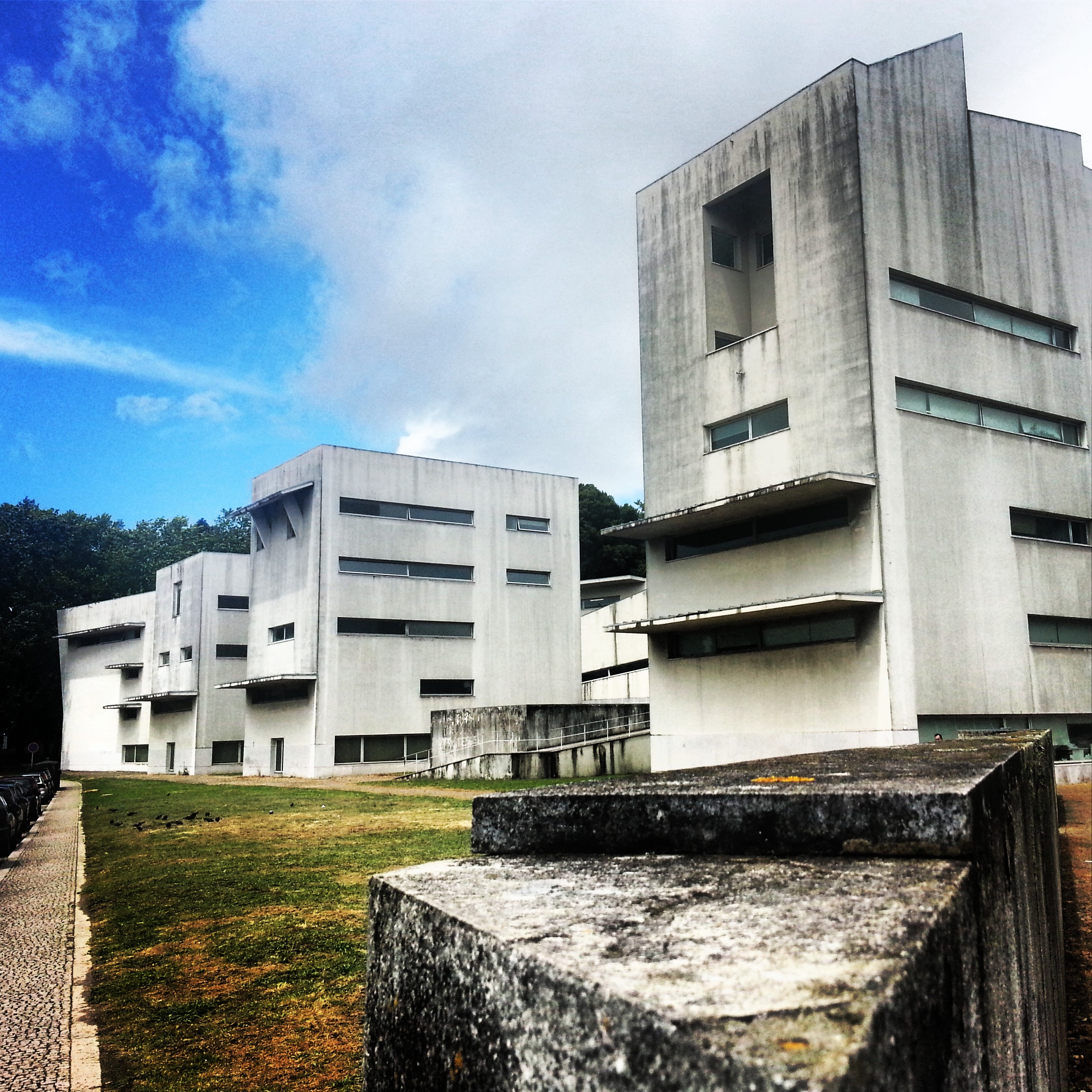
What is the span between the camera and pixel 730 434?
26281mm

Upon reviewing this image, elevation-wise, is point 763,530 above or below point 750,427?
below

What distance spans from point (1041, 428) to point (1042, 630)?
17.5 feet

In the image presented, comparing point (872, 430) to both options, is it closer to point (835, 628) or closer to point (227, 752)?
point (835, 628)

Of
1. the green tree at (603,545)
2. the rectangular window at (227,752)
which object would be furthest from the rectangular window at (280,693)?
the green tree at (603,545)

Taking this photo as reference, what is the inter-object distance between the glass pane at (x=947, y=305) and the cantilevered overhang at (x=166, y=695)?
38002mm

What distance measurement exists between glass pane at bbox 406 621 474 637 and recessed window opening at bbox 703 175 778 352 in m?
18.8

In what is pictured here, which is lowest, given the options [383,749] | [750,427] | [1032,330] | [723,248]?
[383,749]

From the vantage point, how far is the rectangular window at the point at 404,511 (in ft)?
131

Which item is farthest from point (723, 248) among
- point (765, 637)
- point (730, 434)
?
point (765, 637)

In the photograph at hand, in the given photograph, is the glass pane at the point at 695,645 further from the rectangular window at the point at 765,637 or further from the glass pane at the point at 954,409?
the glass pane at the point at 954,409

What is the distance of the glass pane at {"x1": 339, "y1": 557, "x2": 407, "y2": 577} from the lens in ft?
130

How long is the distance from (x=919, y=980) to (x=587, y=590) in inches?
2356

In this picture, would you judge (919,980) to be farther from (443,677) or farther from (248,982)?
(443,677)

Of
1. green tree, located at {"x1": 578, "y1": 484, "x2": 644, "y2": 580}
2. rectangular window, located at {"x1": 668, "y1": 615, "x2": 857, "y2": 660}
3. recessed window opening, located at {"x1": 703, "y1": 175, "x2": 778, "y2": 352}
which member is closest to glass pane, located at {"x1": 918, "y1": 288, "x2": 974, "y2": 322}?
recessed window opening, located at {"x1": 703, "y1": 175, "x2": 778, "y2": 352}
